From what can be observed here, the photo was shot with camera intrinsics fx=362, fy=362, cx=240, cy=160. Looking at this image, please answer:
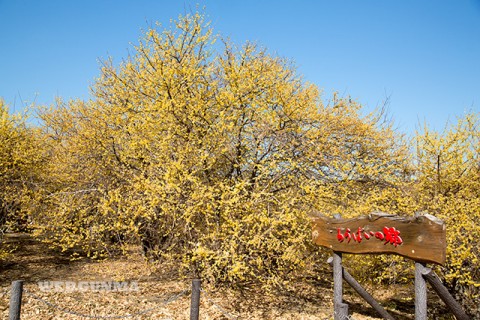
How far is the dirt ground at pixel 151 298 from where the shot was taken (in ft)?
23.4

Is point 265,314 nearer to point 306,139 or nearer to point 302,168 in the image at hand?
point 302,168

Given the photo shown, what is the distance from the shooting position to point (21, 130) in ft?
37.1

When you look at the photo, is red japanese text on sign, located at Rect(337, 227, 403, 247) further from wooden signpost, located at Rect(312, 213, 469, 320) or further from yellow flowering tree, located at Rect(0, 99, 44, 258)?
yellow flowering tree, located at Rect(0, 99, 44, 258)

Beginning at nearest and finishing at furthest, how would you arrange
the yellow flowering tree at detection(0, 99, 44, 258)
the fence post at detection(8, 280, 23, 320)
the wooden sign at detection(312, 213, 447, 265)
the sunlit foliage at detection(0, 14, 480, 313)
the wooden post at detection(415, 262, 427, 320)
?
the wooden sign at detection(312, 213, 447, 265), the wooden post at detection(415, 262, 427, 320), the fence post at detection(8, 280, 23, 320), the sunlit foliage at detection(0, 14, 480, 313), the yellow flowering tree at detection(0, 99, 44, 258)

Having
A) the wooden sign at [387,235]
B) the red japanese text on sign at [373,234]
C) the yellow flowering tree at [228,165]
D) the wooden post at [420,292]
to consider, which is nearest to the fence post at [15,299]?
the yellow flowering tree at [228,165]

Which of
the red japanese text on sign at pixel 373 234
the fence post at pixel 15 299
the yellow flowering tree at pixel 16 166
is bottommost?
the fence post at pixel 15 299

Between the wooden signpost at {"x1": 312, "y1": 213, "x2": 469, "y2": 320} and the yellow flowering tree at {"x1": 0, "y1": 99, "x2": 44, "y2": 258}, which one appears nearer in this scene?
the wooden signpost at {"x1": 312, "y1": 213, "x2": 469, "y2": 320}

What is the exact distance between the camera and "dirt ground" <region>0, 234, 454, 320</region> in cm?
714

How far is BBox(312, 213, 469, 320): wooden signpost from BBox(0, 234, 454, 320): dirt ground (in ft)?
6.61

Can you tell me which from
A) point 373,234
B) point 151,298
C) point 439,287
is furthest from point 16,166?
point 439,287

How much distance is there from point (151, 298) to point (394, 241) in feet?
19.0

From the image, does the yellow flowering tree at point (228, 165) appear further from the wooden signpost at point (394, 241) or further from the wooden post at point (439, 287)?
the wooden post at point (439, 287)

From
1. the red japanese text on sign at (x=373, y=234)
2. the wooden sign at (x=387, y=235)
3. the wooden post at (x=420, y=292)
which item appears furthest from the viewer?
the red japanese text on sign at (x=373, y=234)

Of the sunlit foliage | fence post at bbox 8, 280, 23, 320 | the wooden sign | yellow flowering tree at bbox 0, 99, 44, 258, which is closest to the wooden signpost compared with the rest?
the wooden sign
